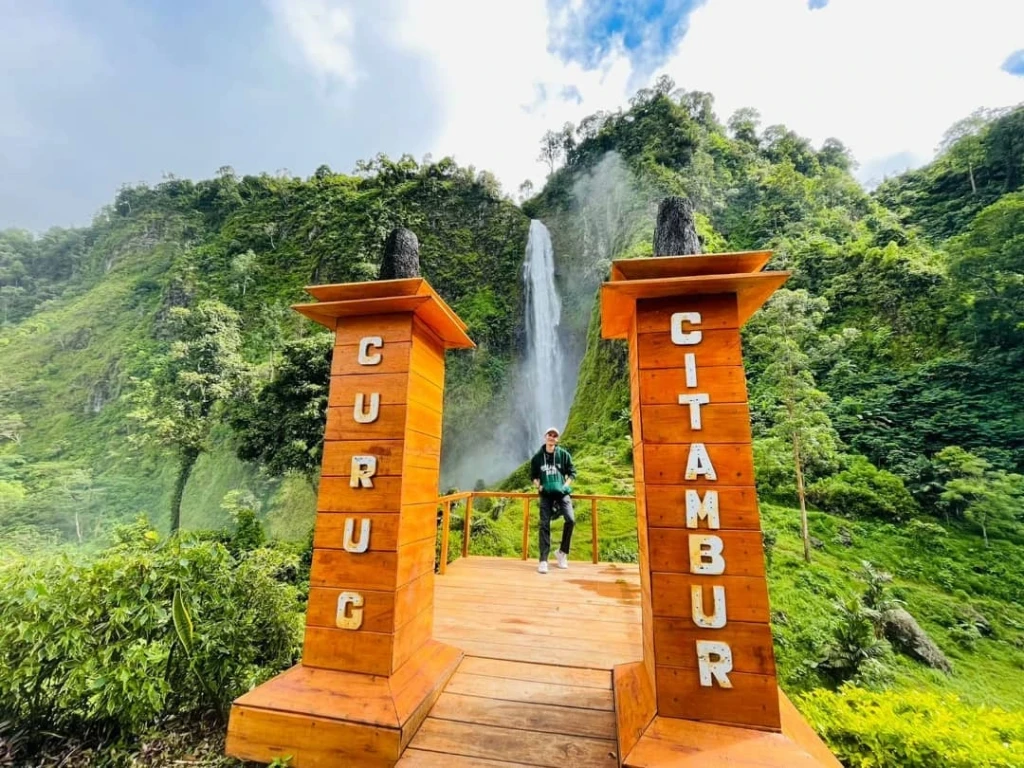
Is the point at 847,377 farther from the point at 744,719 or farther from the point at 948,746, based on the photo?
the point at 744,719

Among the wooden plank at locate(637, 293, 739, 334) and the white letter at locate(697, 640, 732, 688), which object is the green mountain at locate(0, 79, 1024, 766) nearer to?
the white letter at locate(697, 640, 732, 688)

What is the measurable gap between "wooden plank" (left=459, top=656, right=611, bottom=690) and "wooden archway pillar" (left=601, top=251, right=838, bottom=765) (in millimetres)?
288

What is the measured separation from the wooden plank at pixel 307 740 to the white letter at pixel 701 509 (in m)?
1.51

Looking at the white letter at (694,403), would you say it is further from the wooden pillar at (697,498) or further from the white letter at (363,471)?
the white letter at (363,471)

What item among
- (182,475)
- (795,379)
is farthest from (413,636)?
(182,475)

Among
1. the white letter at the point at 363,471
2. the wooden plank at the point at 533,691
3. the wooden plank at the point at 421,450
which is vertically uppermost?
the wooden plank at the point at 421,450

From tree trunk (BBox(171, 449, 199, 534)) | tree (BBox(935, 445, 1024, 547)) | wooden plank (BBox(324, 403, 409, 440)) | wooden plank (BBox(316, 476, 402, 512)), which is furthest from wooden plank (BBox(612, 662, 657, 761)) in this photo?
tree trunk (BBox(171, 449, 199, 534))

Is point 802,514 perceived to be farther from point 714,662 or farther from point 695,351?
point 695,351

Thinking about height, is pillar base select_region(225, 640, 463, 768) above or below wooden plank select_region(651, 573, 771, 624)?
below

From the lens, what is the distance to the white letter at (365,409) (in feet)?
6.99

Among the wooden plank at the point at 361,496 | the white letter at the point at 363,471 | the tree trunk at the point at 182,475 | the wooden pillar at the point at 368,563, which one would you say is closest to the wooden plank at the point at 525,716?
the wooden pillar at the point at 368,563

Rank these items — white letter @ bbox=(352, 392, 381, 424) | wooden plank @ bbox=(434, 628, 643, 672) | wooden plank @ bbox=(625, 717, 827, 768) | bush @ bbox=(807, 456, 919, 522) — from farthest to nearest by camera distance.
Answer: bush @ bbox=(807, 456, 919, 522) < wooden plank @ bbox=(434, 628, 643, 672) < white letter @ bbox=(352, 392, 381, 424) < wooden plank @ bbox=(625, 717, 827, 768)

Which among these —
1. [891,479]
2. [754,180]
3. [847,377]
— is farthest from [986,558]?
[754,180]

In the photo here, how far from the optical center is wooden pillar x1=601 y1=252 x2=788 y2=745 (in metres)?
1.59
